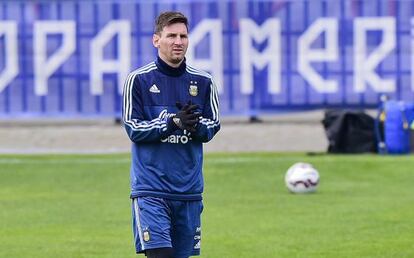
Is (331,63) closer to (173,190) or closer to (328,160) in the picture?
(328,160)

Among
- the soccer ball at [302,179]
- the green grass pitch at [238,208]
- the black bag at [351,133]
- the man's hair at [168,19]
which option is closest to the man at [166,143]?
the man's hair at [168,19]

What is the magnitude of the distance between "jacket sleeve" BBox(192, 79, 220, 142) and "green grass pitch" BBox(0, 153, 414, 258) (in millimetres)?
4042

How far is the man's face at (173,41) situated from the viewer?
9.29m

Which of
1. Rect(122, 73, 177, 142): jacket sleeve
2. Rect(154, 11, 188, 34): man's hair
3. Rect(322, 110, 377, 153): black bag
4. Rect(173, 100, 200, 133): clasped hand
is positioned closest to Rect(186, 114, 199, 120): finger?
Rect(173, 100, 200, 133): clasped hand

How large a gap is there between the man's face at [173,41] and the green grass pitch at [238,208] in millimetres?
4406

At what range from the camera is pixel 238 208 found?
57.0ft

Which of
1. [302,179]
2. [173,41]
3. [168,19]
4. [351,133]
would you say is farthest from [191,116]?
[351,133]

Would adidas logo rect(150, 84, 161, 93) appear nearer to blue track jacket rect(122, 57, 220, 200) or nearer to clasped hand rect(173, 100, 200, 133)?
blue track jacket rect(122, 57, 220, 200)

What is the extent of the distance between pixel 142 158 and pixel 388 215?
7.41m

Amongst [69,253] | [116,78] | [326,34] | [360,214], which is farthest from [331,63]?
[69,253]

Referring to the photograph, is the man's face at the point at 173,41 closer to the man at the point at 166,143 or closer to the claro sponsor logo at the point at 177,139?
the man at the point at 166,143

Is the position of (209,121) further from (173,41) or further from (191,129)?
(173,41)

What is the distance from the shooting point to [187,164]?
31.1ft

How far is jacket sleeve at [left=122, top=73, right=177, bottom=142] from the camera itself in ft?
30.4
